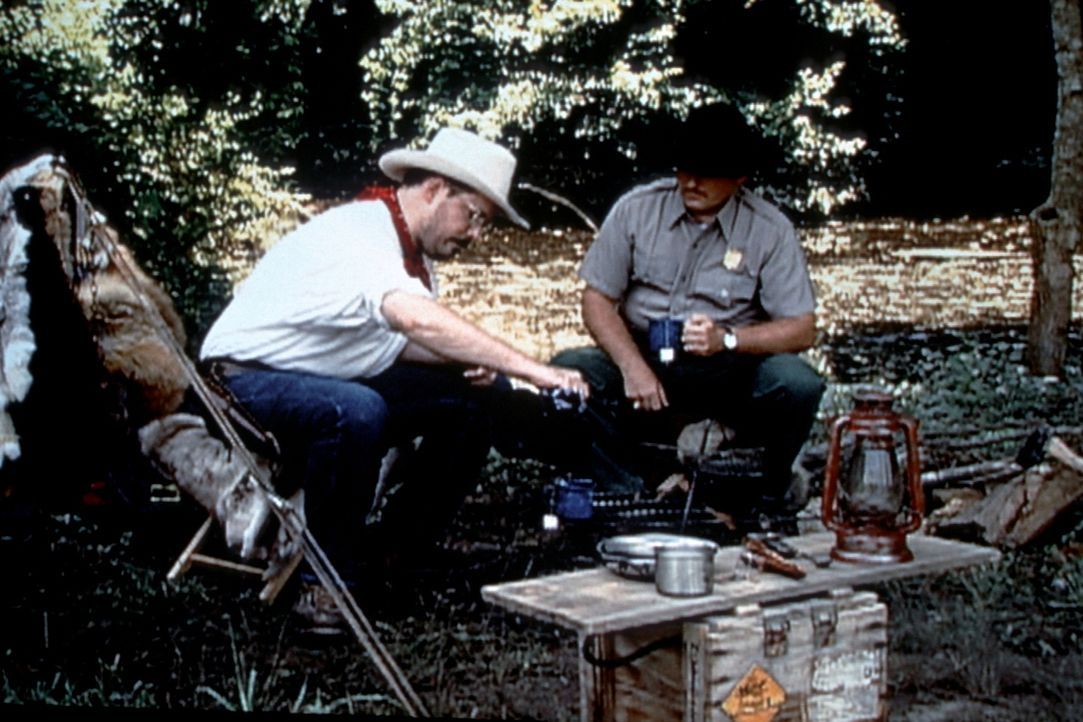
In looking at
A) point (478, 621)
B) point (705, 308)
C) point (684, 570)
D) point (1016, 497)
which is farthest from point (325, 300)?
point (1016, 497)

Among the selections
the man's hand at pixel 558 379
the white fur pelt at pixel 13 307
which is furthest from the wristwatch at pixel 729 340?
the white fur pelt at pixel 13 307

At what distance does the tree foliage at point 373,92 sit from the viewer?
2.96m

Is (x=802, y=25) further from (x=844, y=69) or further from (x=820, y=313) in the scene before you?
(x=820, y=313)

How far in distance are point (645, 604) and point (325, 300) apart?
1095 millimetres

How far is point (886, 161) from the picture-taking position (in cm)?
294

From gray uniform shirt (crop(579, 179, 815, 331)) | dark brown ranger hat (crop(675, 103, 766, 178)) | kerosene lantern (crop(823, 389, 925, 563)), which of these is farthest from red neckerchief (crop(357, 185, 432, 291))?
kerosene lantern (crop(823, 389, 925, 563))

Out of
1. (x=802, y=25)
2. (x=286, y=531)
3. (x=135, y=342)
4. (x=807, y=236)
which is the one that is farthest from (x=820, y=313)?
(x=135, y=342)

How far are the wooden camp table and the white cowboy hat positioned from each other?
92 centimetres

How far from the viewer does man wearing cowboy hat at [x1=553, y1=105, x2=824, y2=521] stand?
3051 mm

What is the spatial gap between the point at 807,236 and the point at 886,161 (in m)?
0.22

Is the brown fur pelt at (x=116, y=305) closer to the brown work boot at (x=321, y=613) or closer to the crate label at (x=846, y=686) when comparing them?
the brown work boot at (x=321, y=613)

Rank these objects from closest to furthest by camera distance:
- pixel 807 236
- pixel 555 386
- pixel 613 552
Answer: pixel 613 552 < pixel 555 386 < pixel 807 236

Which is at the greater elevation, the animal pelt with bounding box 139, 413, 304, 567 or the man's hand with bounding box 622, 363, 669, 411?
the man's hand with bounding box 622, 363, 669, 411

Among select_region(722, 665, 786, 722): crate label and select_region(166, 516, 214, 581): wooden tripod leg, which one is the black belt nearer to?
select_region(166, 516, 214, 581): wooden tripod leg
